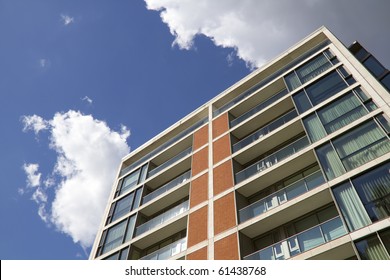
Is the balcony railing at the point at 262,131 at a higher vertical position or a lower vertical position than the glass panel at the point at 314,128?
higher

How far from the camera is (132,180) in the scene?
2952cm

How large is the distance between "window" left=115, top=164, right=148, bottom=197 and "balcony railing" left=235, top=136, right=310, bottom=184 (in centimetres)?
1093

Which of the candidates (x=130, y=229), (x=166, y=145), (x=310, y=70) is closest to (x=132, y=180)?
(x=166, y=145)

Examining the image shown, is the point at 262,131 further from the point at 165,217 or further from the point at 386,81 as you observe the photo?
the point at 165,217

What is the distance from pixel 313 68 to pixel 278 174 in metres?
8.26

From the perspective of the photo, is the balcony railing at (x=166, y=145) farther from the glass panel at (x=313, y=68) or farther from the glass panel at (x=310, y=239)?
the glass panel at (x=310, y=239)

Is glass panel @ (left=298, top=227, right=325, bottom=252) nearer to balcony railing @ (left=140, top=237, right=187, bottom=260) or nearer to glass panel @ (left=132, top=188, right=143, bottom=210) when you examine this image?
balcony railing @ (left=140, top=237, right=187, bottom=260)

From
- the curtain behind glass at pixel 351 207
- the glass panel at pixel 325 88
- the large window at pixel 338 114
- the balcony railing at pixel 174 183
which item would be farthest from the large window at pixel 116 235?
the glass panel at pixel 325 88

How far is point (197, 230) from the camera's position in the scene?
19.0m

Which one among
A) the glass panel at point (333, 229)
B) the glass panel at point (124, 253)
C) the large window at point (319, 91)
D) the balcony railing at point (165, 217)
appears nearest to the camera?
the glass panel at point (333, 229)

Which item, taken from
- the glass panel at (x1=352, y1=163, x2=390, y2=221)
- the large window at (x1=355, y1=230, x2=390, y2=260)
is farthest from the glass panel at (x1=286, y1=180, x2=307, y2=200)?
the large window at (x1=355, y1=230, x2=390, y2=260)

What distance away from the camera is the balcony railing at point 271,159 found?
61.2ft

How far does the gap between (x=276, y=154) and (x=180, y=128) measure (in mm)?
13157

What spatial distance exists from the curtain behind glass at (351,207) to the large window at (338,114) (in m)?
3.84
